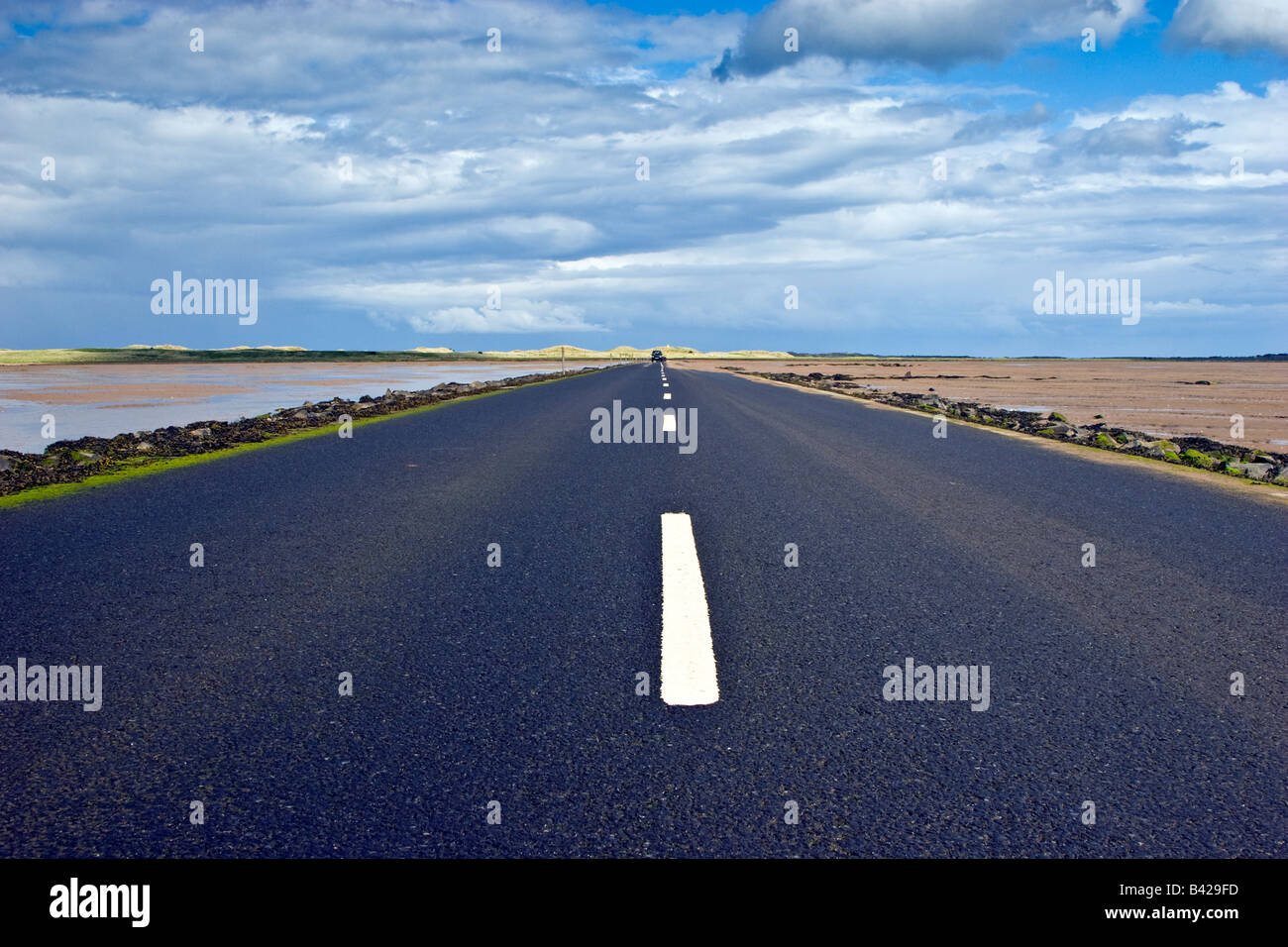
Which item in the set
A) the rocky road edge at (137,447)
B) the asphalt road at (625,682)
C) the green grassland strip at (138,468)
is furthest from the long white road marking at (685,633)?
the rocky road edge at (137,447)

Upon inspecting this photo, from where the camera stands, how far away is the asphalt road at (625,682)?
2.73 metres

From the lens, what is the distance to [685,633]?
451cm

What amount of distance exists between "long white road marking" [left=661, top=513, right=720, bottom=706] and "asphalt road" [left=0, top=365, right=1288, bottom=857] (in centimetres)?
10

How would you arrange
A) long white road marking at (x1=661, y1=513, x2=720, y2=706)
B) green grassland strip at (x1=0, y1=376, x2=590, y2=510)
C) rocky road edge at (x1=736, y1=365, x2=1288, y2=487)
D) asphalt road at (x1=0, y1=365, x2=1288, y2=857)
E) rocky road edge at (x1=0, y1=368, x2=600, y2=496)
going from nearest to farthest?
asphalt road at (x1=0, y1=365, x2=1288, y2=857) → long white road marking at (x1=661, y1=513, x2=720, y2=706) → green grassland strip at (x1=0, y1=376, x2=590, y2=510) → rocky road edge at (x1=0, y1=368, x2=600, y2=496) → rocky road edge at (x1=736, y1=365, x2=1288, y2=487)

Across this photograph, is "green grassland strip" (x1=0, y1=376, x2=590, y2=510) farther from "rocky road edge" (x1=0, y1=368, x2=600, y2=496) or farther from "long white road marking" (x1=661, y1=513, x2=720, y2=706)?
"long white road marking" (x1=661, y1=513, x2=720, y2=706)

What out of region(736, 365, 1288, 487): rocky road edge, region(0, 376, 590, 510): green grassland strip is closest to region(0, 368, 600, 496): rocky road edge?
region(0, 376, 590, 510): green grassland strip

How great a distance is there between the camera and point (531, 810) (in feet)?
9.09

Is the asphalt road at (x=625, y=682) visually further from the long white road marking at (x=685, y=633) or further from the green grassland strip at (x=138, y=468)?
the green grassland strip at (x=138, y=468)

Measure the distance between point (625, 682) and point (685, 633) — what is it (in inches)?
29.0

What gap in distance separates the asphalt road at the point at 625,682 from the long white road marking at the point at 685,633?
0.10 m

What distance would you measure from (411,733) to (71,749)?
120 cm

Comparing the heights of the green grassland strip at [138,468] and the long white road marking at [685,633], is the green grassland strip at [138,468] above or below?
above

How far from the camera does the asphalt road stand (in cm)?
273

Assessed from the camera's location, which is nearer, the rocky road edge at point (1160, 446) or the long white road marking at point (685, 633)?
the long white road marking at point (685, 633)
